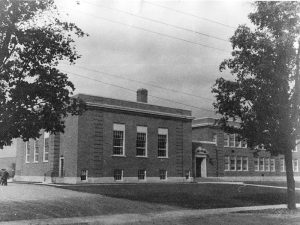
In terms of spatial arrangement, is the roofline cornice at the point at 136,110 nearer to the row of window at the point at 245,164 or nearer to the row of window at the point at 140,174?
the row of window at the point at 140,174

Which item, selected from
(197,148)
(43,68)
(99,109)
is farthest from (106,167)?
(43,68)

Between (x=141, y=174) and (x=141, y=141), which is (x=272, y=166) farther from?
(x=141, y=141)

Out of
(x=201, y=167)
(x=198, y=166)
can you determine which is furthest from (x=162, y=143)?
(x=201, y=167)

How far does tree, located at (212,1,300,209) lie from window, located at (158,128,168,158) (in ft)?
73.8

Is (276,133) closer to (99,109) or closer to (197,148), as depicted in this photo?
(99,109)

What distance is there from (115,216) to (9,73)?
5.87m

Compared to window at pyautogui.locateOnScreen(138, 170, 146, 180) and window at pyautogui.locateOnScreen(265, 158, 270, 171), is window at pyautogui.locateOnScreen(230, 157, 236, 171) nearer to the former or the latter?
window at pyautogui.locateOnScreen(265, 158, 270, 171)

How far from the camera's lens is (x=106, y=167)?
3459 centimetres

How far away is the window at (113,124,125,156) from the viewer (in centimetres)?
3569

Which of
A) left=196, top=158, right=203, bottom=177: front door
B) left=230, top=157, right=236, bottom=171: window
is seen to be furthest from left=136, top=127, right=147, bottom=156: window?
left=230, top=157, right=236, bottom=171: window

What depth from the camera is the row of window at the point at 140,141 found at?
117 ft

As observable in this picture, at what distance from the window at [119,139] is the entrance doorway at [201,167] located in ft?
45.9

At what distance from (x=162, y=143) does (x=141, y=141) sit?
8.53 ft

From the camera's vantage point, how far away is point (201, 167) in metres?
47.7
